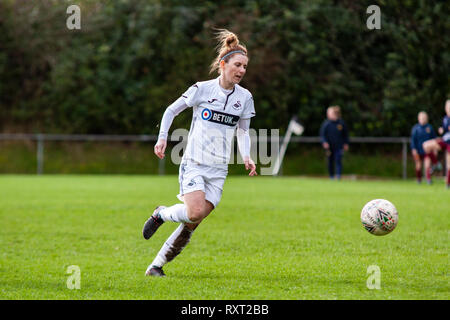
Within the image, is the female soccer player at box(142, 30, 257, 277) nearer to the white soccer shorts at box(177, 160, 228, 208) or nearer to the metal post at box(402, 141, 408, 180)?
the white soccer shorts at box(177, 160, 228, 208)

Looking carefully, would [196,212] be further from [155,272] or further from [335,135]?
[335,135]

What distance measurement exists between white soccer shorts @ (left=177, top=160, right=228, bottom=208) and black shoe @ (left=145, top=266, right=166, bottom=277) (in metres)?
0.69

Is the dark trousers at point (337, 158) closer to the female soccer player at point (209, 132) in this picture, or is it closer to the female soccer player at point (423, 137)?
the female soccer player at point (423, 137)

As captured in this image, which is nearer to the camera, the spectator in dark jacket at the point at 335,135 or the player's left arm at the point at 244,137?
the player's left arm at the point at 244,137

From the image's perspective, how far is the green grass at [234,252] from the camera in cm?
518

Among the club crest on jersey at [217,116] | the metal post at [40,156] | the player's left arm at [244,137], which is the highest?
the club crest on jersey at [217,116]

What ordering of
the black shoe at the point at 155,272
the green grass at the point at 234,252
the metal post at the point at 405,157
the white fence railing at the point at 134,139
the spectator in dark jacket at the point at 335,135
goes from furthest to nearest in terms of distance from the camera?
the white fence railing at the point at 134,139
the metal post at the point at 405,157
the spectator in dark jacket at the point at 335,135
the black shoe at the point at 155,272
the green grass at the point at 234,252

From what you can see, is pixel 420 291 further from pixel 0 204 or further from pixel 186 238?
pixel 0 204

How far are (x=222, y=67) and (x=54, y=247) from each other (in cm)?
323

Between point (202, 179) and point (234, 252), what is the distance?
1.72 m

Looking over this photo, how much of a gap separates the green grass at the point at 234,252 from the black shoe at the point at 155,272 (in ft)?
0.36

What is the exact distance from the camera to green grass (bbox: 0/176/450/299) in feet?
17.0

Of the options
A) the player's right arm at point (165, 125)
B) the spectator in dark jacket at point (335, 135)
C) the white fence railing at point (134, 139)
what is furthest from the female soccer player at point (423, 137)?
the player's right arm at point (165, 125)

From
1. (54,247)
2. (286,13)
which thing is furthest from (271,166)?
(54,247)
